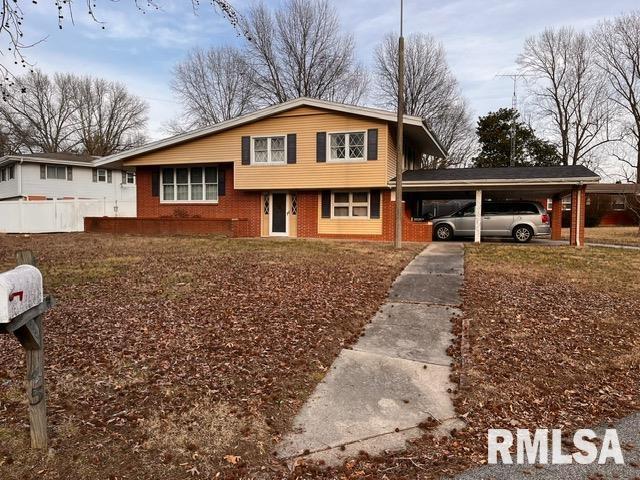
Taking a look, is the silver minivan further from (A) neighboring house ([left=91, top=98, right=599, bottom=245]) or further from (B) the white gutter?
(B) the white gutter

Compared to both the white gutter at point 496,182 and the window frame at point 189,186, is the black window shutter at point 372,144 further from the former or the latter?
the window frame at point 189,186

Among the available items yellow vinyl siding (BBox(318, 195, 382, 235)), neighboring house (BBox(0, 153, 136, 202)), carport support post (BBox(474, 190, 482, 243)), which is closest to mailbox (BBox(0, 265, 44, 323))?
yellow vinyl siding (BBox(318, 195, 382, 235))

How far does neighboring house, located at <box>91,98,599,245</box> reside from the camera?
55.1 ft

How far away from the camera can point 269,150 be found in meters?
18.5

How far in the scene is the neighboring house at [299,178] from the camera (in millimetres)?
16781

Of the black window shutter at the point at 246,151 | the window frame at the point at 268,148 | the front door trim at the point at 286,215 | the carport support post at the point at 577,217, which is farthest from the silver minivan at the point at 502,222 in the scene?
the black window shutter at the point at 246,151

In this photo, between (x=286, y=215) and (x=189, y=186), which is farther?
(x=189, y=186)

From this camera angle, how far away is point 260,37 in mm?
34406

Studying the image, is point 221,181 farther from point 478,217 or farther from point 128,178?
point 128,178

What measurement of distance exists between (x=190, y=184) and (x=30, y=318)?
1844cm

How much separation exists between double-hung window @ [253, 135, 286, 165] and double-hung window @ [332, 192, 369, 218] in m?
2.79

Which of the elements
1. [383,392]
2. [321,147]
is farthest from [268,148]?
[383,392]

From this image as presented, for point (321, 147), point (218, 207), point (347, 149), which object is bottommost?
point (218, 207)

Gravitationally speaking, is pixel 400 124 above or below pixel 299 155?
above
